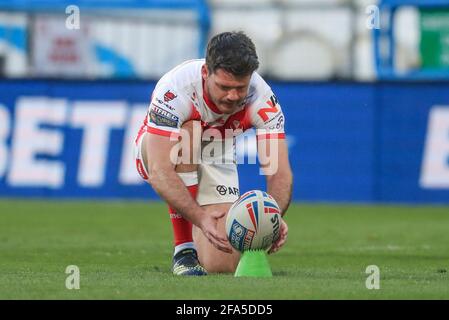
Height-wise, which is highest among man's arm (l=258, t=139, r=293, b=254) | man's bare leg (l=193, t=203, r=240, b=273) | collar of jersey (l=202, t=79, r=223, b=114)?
collar of jersey (l=202, t=79, r=223, b=114)

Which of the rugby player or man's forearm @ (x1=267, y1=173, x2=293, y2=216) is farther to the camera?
man's forearm @ (x1=267, y1=173, x2=293, y2=216)

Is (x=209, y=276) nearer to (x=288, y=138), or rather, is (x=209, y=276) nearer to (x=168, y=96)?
(x=168, y=96)

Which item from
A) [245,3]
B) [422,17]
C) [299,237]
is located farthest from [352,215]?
[245,3]

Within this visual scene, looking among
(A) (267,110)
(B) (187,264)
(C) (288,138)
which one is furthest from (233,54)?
(C) (288,138)

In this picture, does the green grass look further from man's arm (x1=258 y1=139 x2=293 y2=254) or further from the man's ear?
the man's ear

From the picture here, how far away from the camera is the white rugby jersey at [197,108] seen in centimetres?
899

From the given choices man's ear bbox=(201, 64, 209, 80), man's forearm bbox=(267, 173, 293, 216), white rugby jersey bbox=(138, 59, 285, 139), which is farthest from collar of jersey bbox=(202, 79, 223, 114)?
man's forearm bbox=(267, 173, 293, 216)

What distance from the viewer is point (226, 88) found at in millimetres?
8695

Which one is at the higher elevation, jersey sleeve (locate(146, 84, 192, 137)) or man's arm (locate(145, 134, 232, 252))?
jersey sleeve (locate(146, 84, 192, 137))

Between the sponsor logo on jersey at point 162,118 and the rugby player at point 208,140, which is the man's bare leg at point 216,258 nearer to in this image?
the rugby player at point 208,140

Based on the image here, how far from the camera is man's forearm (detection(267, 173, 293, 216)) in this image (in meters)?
9.16

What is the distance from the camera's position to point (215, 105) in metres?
9.20

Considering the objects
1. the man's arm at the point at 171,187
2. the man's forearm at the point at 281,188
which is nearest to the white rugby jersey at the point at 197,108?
the man's arm at the point at 171,187

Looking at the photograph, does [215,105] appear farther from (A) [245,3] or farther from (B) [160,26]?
(A) [245,3]
